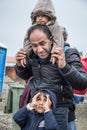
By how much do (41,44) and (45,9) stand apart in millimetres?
316

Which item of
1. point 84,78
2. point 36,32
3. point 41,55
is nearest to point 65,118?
point 84,78

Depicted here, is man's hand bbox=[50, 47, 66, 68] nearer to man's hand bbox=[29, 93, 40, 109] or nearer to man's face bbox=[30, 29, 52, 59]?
man's face bbox=[30, 29, 52, 59]

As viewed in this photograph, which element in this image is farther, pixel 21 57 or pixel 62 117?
pixel 21 57

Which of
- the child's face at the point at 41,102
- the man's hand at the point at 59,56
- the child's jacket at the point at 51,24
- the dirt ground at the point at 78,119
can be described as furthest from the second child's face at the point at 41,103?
the dirt ground at the point at 78,119

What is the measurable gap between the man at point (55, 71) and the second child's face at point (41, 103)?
0.09 metres

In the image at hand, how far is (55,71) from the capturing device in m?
2.81

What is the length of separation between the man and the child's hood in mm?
111

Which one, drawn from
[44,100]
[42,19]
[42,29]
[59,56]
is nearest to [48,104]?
Answer: [44,100]

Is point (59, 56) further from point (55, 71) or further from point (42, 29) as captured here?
point (42, 29)

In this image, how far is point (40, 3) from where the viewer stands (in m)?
3.03

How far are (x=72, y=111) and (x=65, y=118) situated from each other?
0.51 feet

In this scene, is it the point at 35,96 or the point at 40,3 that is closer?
the point at 35,96

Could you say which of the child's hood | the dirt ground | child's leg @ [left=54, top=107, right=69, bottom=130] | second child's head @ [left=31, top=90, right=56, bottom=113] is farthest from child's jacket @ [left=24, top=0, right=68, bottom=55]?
the dirt ground

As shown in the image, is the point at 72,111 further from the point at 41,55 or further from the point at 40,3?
the point at 40,3
